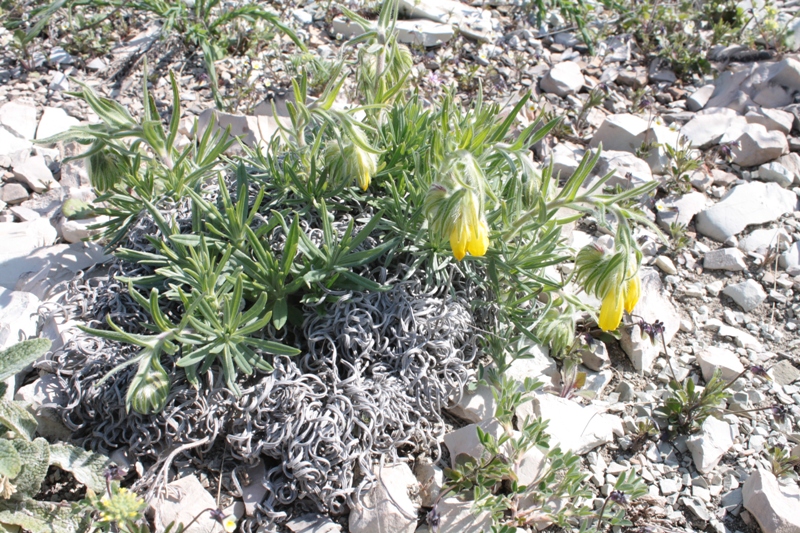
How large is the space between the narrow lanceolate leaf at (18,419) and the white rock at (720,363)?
288 cm

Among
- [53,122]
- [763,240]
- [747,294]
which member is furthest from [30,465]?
[763,240]

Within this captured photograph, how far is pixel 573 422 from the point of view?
2867mm

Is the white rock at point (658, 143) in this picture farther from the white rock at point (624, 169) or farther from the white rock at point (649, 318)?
the white rock at point (649, 318)

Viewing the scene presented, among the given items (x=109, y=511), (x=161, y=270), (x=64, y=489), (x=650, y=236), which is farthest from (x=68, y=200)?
(x=650, y=236)

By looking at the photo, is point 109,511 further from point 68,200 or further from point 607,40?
point 607,40

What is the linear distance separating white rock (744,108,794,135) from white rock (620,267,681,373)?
163cm

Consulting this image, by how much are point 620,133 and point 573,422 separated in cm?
222

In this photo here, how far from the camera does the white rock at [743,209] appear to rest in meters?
3.81

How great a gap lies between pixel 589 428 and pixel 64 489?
2122 millimetres

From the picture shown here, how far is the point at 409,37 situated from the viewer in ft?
16.0

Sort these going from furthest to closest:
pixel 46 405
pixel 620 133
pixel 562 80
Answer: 1. pixel 562 80
2. pixel 620 133
3. pixel 46 405

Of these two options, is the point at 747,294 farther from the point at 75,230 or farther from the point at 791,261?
the point at 75,230

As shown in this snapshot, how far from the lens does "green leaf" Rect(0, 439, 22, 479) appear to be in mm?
Result: 2291

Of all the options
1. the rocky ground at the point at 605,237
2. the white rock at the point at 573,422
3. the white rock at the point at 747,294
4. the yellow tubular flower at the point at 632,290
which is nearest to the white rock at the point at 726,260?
the rocky ground at the point at 605,237
